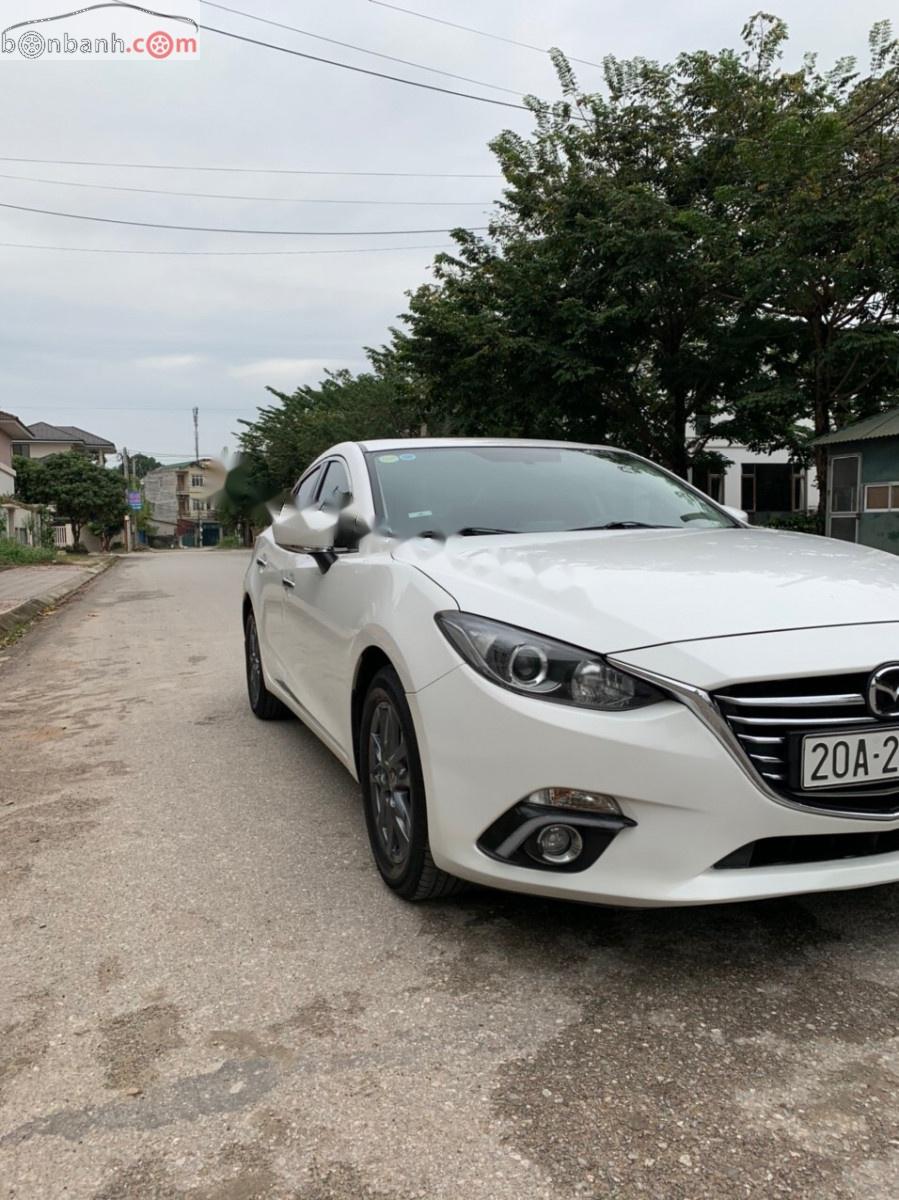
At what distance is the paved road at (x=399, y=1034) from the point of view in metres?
1.75

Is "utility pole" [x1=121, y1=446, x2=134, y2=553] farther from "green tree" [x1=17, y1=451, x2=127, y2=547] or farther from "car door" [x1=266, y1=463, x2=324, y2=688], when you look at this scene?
"car door" [x1=266, y1=463, x2=324, y2=688]

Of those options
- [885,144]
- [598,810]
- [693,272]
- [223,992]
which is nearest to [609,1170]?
[598,810]

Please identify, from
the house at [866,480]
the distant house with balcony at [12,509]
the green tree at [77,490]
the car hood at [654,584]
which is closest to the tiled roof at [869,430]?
the house at [866,480]

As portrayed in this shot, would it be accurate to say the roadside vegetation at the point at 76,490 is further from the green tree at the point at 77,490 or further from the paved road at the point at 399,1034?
the paved road at the point at 399,1034

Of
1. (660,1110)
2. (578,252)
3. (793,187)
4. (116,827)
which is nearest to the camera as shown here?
(660,1110)

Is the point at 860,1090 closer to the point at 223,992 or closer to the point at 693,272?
the point at 223,992

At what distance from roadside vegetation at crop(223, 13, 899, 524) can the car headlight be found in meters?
11.7

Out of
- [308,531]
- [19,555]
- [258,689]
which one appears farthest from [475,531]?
[19,555]

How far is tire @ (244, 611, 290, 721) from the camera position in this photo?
5.32 meters

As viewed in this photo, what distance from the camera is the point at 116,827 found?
3.69 metres

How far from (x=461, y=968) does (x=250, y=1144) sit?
2.57 feet

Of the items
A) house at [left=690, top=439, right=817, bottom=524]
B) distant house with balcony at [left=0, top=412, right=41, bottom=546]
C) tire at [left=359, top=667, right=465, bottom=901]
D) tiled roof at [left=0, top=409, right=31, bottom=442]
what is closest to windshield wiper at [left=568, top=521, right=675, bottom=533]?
tire at [left=359, top=667, right=465, bottom=901]

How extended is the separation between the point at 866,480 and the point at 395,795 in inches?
552

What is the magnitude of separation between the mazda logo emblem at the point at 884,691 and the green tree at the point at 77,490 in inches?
2098
